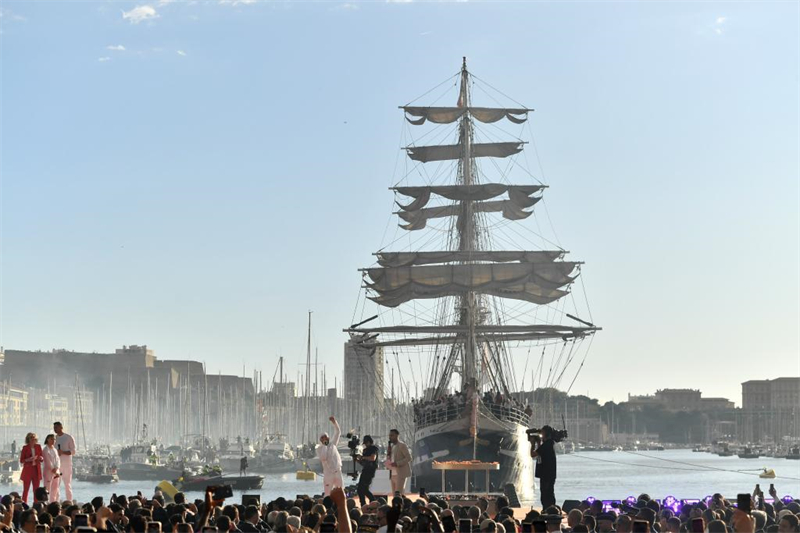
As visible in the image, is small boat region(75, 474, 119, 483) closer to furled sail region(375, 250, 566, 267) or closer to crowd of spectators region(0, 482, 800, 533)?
furled sail region(375, 250, 566, 267)

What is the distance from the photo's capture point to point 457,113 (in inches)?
3438

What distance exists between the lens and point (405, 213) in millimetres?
86938

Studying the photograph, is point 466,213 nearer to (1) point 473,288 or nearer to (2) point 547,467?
(1) point 473,288

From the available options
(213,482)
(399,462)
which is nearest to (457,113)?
(213,482)

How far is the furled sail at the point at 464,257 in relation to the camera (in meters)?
76.4


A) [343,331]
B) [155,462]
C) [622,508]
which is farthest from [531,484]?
[155,462]

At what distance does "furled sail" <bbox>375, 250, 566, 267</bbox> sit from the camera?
251 feet

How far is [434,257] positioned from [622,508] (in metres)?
56.7

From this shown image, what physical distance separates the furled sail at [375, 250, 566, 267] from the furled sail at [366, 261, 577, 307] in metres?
0.64

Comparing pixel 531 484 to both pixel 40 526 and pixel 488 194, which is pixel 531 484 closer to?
pixel 488 194

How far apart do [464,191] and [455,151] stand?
6.64 metres

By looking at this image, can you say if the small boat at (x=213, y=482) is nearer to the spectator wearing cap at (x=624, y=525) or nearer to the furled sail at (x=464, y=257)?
the furled sail at (x=464, y=257)

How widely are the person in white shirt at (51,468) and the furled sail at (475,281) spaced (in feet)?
163

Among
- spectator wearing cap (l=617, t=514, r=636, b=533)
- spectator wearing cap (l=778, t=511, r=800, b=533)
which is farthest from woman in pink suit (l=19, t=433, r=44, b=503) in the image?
spectator wearing cap (l=778, t=511, r=800, b=533)
